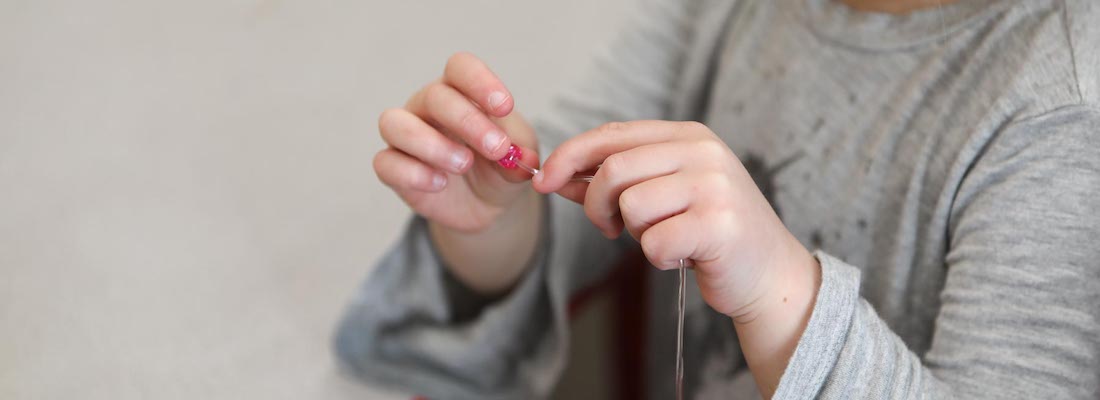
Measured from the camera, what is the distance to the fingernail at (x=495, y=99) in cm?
42

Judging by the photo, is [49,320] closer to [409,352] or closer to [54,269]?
[54,269]

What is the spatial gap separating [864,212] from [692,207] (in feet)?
0.57

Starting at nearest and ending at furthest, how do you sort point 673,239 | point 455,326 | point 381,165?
1. point 673,239
2. point 381,165
3. point 455,326

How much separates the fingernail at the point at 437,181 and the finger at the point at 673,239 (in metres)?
0.13

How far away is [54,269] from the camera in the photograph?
594 millimetres

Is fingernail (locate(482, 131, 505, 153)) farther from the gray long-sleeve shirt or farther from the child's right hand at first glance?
the gray long-sleeve shirt

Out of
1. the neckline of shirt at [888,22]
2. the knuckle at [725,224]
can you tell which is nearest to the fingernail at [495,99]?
the knuckle at [725,224]

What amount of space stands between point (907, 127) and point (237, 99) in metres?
0.52

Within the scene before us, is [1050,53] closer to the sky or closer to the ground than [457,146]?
closer to the ground

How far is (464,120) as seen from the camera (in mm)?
425

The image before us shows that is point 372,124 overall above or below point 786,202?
above

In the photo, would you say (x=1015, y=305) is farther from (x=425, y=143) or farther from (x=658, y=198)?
(x=425, y=143)

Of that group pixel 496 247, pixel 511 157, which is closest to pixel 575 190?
pixel 511 157

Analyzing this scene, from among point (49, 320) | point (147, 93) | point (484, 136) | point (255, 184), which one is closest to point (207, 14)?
point (147, 93)
